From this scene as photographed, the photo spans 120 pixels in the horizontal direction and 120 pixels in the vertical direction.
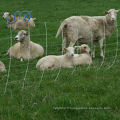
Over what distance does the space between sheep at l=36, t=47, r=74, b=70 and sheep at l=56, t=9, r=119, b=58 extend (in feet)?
4.26

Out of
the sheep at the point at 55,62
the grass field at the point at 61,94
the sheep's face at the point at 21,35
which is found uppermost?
the sheep's face at the point at 21,35

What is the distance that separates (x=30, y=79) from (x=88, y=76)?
49.1 inches

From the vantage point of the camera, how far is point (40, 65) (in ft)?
27.7

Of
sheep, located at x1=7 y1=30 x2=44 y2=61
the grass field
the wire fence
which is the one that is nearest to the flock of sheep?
sheep, located at x1=7 y1=30 x2=44 y2=61

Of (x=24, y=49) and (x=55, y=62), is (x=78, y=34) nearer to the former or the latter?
(x=24, y=49)

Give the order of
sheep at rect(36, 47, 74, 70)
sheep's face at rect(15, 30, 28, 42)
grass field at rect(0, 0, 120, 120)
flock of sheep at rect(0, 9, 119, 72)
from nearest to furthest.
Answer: grass field at rect(0, 0, 120, 120) < sheep at rect(36, 47, 74, 70) < flock of sheep at rect(0, 9, 119, 72) < sheep's face at rect(15, 30, 28, 42)

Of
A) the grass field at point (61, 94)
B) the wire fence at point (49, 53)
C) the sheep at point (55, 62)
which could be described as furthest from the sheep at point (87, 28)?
the sheep at point (55, 62)

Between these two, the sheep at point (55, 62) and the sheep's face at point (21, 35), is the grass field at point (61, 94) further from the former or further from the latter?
the sheep's face at point (21, 35)

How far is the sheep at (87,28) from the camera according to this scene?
33.0 feet

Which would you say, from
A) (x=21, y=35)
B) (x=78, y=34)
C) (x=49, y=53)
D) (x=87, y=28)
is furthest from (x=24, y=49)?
(x=87, y=28)

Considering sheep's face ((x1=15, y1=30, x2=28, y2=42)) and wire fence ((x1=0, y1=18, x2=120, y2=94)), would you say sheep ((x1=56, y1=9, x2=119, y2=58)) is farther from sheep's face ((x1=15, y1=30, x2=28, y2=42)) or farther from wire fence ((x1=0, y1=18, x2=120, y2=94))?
sheep's face ((x1=15, y1=30, x2=28, y2=42))

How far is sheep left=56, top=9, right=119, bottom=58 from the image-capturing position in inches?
396

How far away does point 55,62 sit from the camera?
858 cm

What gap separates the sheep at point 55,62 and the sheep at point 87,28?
1.30m
